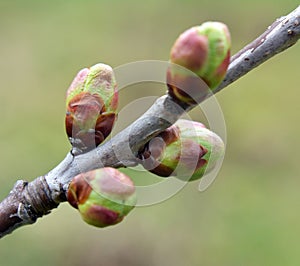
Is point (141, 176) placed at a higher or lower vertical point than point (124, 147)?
lower

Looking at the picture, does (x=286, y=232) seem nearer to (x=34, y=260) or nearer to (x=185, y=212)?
(x=185, y=212)

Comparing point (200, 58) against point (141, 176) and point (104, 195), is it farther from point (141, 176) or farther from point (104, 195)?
point (141, 176)

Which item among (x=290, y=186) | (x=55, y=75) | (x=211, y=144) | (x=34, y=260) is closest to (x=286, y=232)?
(x=290, y=186)

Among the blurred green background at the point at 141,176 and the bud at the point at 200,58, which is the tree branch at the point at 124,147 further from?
the blurred green background at the point at 141,176

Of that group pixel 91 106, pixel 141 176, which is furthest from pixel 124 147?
pixel 141 176

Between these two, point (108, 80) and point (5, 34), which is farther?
point (5, 34)

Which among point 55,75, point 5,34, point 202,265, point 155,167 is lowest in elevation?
point 202,265

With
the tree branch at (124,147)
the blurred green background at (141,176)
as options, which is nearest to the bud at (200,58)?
the tree branch at (124,147)

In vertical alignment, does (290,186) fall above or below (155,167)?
below
